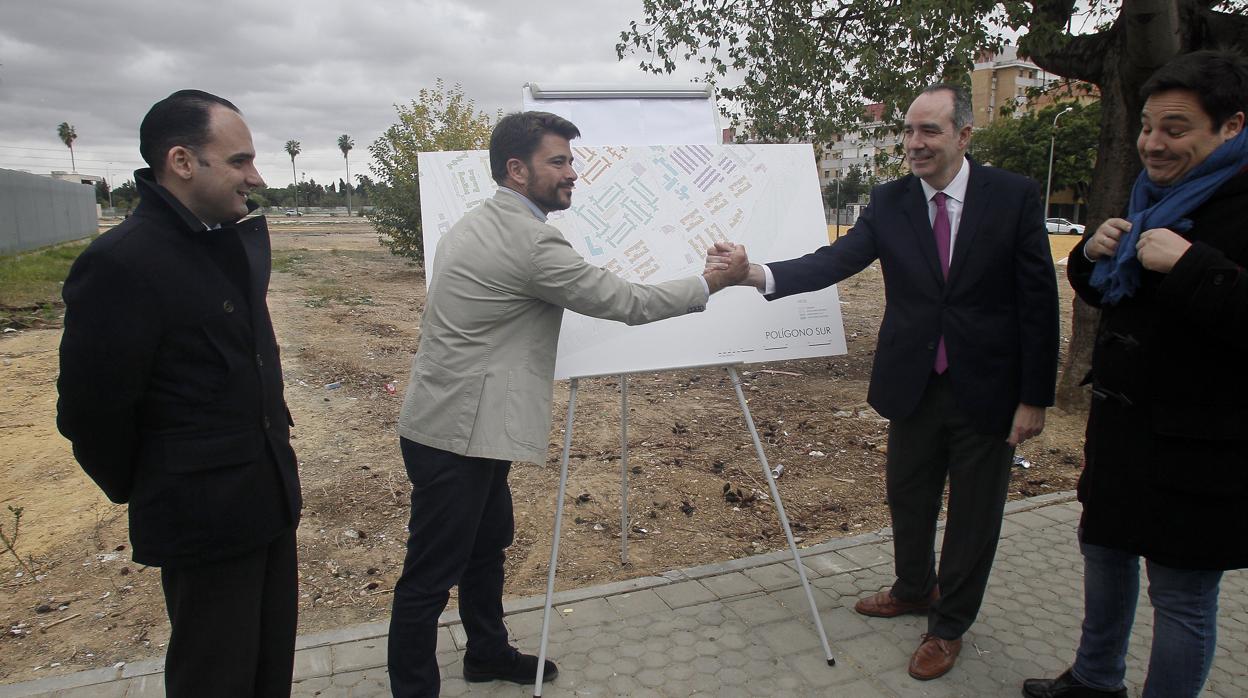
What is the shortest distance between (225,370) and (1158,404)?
267 cm

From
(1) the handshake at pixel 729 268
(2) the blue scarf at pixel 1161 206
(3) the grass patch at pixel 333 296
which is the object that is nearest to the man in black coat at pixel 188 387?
(1) the handshake at pixel 729 268

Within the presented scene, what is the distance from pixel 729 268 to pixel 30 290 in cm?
1563

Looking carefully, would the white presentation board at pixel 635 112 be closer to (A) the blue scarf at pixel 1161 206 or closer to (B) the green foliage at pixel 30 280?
(A) the blue scarf at pixel 1161 206

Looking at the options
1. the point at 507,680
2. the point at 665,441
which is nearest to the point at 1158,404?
the point at 507,680

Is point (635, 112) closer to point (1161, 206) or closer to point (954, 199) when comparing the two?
point (954, 199)

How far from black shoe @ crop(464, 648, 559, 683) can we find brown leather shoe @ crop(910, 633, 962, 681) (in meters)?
1.46

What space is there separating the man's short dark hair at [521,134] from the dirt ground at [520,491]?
3.62 feet

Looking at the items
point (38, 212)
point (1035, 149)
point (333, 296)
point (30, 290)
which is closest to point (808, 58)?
point (333, 296)

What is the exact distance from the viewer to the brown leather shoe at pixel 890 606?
3.47m

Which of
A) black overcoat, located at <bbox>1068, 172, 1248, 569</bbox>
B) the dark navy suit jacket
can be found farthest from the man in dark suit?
black overcoat, located at <bbox>1068, 172, 1248, 569</bbox>

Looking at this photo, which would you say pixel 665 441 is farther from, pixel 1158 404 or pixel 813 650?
pixel 1158 404

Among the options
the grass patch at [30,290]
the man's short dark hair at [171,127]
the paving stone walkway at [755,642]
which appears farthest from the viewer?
the grass patch at [30,290]

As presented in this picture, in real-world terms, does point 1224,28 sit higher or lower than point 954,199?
higher

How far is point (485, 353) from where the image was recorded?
2.52 metres
